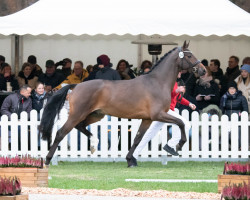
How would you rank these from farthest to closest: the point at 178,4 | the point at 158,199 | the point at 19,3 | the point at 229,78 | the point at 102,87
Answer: the point at 19,3 → the point at 229,78 → the point at 178,4 → the point at 102,87 → the point at 158,199

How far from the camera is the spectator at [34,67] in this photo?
22.5 meters

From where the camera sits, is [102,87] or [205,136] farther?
[205,136]

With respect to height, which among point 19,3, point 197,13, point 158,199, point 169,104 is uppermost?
point 19,3

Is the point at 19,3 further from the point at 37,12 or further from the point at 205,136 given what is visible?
the point at 205,136

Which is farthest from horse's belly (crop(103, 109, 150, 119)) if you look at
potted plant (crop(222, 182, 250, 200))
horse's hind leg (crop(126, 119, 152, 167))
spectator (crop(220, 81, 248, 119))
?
potted plant (crop(222, 182, 250, 200))

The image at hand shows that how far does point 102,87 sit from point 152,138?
1708mm

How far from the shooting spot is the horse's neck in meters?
17.5

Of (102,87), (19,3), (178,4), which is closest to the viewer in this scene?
(102,87)

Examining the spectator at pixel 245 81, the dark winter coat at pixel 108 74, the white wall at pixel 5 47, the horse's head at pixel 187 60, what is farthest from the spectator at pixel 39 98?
the spectator at pixel 245 81

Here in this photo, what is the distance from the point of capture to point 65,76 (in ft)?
73.9

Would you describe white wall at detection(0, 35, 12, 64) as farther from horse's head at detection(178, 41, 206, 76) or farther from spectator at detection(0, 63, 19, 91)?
horse's head at detection(178, 41, 206, 76)

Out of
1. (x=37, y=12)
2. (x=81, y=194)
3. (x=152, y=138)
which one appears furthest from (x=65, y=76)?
(x=81, y=194)

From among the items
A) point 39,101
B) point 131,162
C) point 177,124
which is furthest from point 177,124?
point 39,101

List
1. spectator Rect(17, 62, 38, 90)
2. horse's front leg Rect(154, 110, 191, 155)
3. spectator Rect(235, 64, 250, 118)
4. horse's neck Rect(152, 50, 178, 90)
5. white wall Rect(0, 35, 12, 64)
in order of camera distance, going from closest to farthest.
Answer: horse's front leg Rect(154, 110, 191, 155), horse's neck Rect(152, 50, 178, 90), spectator Rect(235, 64, 250, 118), spectator Rect(17, 62, 38, 90), white wall Rect(0, 35, 12, 64)
